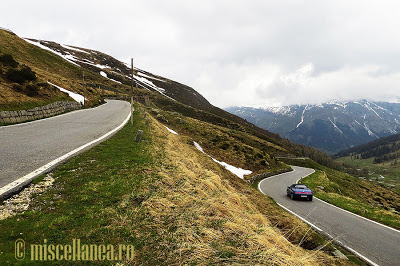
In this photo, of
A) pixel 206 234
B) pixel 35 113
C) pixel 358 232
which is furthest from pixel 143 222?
pixel 35 113

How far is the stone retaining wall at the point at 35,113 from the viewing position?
16.4 m

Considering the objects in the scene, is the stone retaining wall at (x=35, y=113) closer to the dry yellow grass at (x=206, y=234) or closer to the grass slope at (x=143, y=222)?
the grass slope at (x=143, y=222)

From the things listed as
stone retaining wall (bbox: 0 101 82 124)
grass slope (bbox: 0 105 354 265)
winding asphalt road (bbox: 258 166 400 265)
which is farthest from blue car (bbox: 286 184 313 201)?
stone retaining wall (bbox: 0 101 82 124)

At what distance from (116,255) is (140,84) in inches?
5191

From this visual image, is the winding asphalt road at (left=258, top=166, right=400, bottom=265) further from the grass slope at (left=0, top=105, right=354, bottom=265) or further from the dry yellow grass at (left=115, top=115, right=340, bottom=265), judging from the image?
the grass slope at (left=0, top=105, right=354, bottom=265)

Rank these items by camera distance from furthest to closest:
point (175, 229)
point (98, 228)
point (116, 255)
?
point (175, 229), point (98, 228), point (116, 255)

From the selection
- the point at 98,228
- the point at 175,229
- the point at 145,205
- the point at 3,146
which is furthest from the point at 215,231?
the point at 3,146

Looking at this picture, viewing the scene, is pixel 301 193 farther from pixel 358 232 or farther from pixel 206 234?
pixel 206 234

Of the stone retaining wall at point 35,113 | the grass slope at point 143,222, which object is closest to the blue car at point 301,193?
the grass slope at point 143,222

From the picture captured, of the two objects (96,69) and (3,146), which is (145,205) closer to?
(3,146)

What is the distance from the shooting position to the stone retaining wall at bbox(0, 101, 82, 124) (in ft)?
53.9

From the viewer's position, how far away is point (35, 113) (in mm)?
19906

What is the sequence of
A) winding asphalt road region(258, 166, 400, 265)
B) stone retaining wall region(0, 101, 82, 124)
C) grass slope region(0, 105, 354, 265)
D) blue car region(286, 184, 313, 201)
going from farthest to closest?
blue car region(286, 184, 313, 201)
stone retaining wall region(0, 101, 82, 124)
winding asphalt road region(258, 166, 400, 265)
grass slope region(0, 105, 354, 265)

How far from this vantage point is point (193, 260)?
13.3ft
